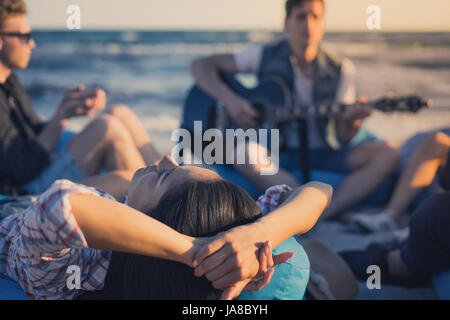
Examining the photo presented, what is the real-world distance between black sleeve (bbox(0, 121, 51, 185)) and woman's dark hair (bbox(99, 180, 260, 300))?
1.55m

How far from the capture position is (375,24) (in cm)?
250

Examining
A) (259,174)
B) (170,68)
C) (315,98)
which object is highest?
(315,98)

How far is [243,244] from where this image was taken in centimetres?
117

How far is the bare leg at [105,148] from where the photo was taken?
2547mm

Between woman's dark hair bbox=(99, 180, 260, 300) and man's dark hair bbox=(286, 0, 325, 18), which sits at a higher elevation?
→ man's dark hair bbox=(286, 0, 325, 18)

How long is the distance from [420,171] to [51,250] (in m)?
2.52

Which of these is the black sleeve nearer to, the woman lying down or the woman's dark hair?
the woman lying down

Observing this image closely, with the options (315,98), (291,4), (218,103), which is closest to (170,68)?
(218,103)

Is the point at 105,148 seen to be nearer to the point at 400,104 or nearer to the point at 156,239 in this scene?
the point at 156,239

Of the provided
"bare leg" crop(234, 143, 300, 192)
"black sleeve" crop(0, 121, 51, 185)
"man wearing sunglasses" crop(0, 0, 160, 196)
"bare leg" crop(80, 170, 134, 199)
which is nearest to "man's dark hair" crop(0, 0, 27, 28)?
"man wearing sunglasses" crop(0, 0, 160, 196)

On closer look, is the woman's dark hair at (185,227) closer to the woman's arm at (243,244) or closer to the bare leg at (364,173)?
the woman's arm at (243,244)

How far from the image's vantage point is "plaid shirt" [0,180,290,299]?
1028 mm
